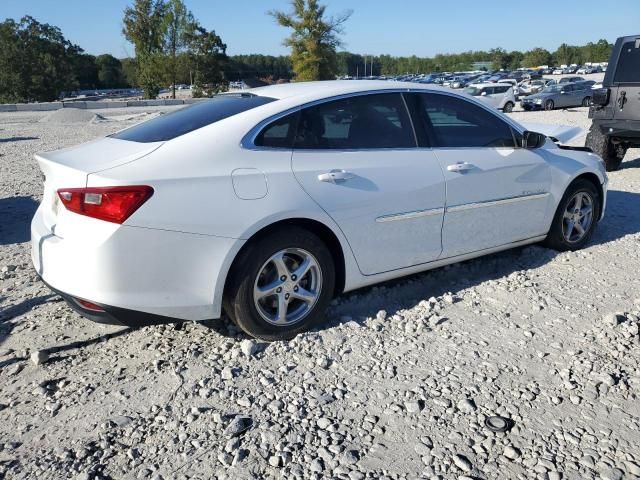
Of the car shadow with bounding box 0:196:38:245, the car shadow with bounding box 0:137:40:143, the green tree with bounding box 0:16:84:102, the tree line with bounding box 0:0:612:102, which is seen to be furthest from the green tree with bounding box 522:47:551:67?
the car shadow with bounding box 0:196:38:245

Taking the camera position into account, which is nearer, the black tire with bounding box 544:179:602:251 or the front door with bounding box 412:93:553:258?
the front door with bounding box 412:93:553:258

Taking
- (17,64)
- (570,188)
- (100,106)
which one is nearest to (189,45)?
(100,106)

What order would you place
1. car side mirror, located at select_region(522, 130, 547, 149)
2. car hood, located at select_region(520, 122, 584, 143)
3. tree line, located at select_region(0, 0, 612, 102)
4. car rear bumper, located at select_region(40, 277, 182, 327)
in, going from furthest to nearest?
tree line, located at select_region(0, 0, 612, 102)
car hood, located at select_region(520, 122, 584, 143)
car side mirror, located at select_region(522, 130, 547, 149)
car rear bumper, located at select_region(40, 277, 182, 327)

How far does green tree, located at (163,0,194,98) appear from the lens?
169 feet

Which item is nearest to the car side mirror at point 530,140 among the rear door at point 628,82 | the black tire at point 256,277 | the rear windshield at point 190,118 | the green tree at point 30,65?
the black tire at point 256,277

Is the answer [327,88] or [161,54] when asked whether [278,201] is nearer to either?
[327,88]

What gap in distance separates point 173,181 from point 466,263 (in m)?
2.92

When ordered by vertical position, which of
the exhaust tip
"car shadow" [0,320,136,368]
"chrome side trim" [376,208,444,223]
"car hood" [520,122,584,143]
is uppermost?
"car hood" [520,122,584,143]

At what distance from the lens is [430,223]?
408 centimetres

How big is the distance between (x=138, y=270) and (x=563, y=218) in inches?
150

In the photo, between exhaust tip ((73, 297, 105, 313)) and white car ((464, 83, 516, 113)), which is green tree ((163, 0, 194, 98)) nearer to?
white car ((464, 83, 516, 113))

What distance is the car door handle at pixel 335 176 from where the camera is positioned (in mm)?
3551

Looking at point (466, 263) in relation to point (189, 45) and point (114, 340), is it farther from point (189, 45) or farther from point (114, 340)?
point (189, 45)

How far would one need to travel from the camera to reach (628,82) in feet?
28.9
